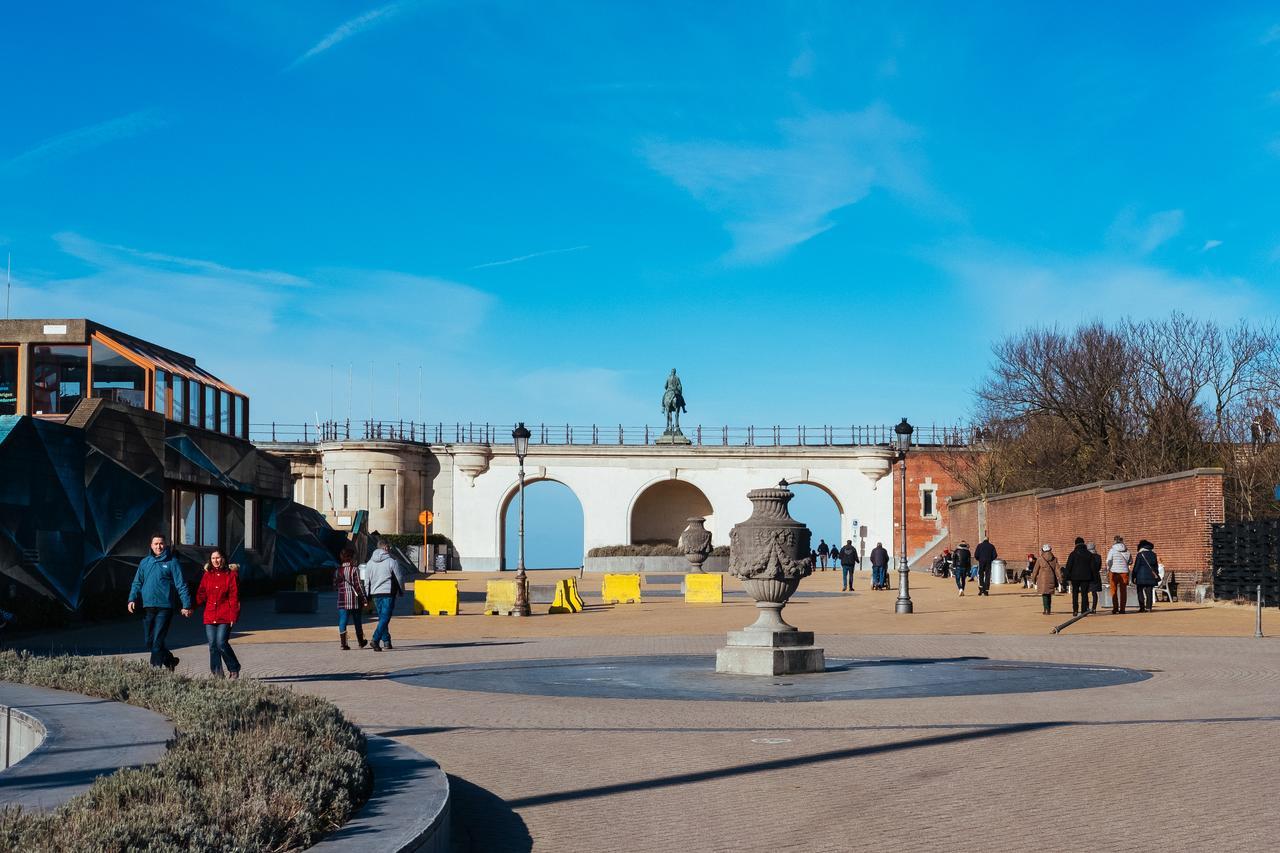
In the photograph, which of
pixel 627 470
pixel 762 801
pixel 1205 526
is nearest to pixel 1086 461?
pixel 1205 526

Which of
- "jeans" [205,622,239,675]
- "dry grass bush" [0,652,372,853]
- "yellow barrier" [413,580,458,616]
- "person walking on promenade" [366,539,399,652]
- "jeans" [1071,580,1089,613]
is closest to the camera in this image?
"dry grass bush" [0,652,372,853]

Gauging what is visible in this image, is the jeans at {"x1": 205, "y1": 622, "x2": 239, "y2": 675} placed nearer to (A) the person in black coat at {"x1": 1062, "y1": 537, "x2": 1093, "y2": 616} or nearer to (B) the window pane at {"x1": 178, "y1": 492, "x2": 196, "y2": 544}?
(A) the person in black coat at {"x1": 1062, "y1": 537, "x2": 1093, "y2": 616}

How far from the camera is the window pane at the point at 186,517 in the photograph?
3284 cm

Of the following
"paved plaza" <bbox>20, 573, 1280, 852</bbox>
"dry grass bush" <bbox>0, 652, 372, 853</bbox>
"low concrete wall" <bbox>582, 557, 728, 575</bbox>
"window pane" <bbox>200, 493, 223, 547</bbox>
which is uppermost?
"window pane" <bbox>200, 493, 223, 547</bbox>

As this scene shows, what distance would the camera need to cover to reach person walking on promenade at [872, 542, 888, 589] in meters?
45.2

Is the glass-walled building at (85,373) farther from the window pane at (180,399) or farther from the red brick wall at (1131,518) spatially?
the red brick wall at (1131,518)

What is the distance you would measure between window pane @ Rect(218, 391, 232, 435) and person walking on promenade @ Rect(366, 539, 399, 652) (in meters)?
17.1

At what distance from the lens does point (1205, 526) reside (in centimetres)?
3147

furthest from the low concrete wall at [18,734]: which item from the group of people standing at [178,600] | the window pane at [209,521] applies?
the window pane at [209,521]

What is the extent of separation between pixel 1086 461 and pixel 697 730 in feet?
134

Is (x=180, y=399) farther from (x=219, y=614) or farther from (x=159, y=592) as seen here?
(x=219, y=614)

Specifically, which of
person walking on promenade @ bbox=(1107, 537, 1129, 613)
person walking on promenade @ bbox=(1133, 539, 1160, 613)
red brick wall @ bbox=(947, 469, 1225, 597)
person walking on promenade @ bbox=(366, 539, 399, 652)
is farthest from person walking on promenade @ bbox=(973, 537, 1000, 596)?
person walking on promenade @ bbox=(366, 539, 399, 652)

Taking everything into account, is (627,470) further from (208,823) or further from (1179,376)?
(208,823)

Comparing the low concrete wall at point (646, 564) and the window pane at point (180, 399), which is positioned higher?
the window pane at point (180, 399)
